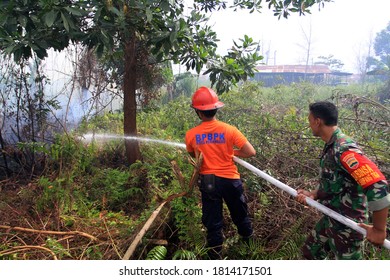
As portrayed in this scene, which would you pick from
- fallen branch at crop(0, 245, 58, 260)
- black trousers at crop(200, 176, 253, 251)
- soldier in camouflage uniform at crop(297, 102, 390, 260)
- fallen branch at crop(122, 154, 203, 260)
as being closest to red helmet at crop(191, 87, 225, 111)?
fallen branch at crop(122, 154, 203, 260)

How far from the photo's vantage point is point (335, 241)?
6.55ft

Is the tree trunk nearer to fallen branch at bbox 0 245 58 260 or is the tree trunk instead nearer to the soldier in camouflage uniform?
fallen branch at bbox 0 245 58 260

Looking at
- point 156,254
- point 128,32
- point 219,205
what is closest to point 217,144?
point 219,205

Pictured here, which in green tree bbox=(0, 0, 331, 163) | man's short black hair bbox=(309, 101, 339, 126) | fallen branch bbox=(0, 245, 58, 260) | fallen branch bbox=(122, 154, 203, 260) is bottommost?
fallen branch bbox=(0, 245, 58, 260)

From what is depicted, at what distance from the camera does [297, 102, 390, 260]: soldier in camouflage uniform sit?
1.62 metres

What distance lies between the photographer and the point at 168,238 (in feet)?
9.33

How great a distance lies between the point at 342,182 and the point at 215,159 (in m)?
0.92

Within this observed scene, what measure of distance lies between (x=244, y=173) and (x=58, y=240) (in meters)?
1.86

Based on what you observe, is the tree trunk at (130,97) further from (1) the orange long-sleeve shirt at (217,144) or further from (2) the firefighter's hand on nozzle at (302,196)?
(2) the firefighter's hand on nozzle at (302,196)

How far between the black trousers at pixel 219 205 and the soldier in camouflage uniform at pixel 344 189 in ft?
1.76

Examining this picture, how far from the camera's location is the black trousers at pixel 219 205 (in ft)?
8.04

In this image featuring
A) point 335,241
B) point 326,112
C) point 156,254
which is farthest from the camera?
point 156,254

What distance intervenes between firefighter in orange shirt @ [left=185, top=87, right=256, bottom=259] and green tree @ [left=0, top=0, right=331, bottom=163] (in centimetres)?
87

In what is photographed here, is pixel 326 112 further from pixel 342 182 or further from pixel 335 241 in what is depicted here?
pixel 335 241
